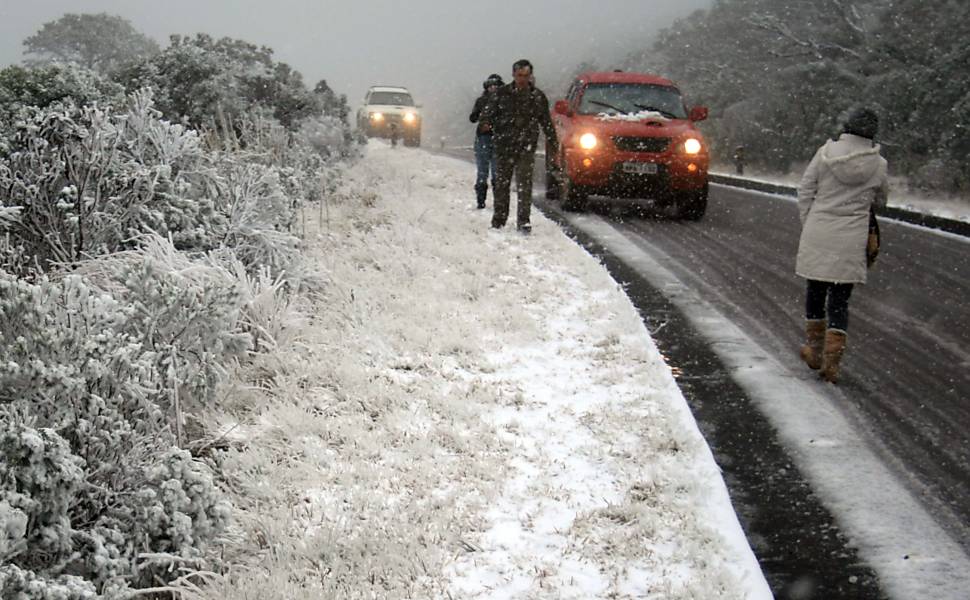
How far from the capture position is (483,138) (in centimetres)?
1140

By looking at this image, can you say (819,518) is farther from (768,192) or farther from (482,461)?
(768,192)

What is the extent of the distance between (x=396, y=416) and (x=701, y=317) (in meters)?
3.29

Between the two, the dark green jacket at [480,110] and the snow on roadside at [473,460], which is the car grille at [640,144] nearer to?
the dark green jacket at [480,110]

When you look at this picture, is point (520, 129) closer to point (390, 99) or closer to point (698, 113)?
point (698, 113)

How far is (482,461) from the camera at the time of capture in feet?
13.1

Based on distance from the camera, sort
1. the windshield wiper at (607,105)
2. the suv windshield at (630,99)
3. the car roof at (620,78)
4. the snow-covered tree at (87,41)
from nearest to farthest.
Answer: the windshield wiper at (607,105) → the suv windshield at (630,99) → the car roof at (620,78) → the snow-covered tree at (87,41)

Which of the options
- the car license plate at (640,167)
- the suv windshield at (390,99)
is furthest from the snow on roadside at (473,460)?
the suv windshield at (390,99)

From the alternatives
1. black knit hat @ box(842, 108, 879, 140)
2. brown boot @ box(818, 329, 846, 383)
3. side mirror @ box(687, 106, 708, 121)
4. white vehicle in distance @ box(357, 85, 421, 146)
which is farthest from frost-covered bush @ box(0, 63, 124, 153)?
white vehicle in distance @ box(357, 85, 421, 146)

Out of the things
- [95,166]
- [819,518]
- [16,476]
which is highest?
[95,166]

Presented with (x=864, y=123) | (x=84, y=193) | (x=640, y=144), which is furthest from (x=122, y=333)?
(x=640, y=144)

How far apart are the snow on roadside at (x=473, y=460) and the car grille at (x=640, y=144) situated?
466 centimetres

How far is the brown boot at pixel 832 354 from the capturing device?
5.38 m

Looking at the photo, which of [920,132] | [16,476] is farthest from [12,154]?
[920,132]

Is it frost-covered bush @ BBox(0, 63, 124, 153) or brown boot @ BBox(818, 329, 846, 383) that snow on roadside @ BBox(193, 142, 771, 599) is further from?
frost-covered bush @ BBox(0, 63, 124, 153)
